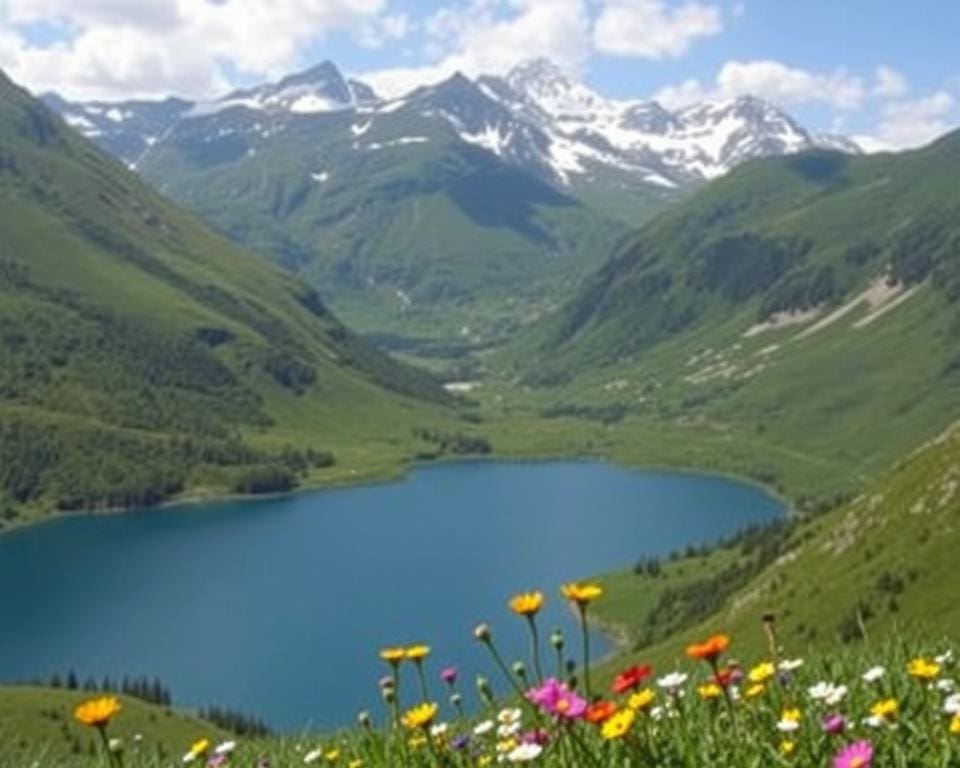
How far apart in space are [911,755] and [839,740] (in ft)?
1.96

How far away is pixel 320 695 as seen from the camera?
172 meters

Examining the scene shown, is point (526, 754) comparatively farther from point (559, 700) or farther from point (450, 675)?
point (450, 675)

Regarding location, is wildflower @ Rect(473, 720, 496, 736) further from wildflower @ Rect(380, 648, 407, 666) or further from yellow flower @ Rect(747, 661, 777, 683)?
yellow flower @ Rect(747, 661, 777, 683)

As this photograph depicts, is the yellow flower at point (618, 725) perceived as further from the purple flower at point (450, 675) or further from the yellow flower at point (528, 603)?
the purple flower at point (450, 675)

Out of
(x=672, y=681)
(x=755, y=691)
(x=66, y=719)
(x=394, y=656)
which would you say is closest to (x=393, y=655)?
(x=394, y=656)

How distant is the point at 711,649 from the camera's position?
667 centimetres

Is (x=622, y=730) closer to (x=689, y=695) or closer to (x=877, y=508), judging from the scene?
(x=689, y=695)

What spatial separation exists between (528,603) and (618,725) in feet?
2.81

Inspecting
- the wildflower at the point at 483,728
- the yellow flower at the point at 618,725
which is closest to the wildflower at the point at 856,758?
the yellow flower at the point at 618,725

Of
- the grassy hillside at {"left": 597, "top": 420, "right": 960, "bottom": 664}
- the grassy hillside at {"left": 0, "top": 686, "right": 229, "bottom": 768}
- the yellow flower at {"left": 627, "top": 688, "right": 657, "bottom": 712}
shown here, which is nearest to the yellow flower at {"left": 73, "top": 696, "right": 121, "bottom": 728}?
the yellow flower at {"left": 627, "top": 688, "right": 657, "bottom": 712}

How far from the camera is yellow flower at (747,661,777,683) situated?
312 inches

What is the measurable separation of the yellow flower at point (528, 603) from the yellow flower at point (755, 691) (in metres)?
1.98

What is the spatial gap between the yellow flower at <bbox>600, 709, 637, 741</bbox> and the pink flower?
0.48 ft

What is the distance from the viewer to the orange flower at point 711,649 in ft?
21.5
